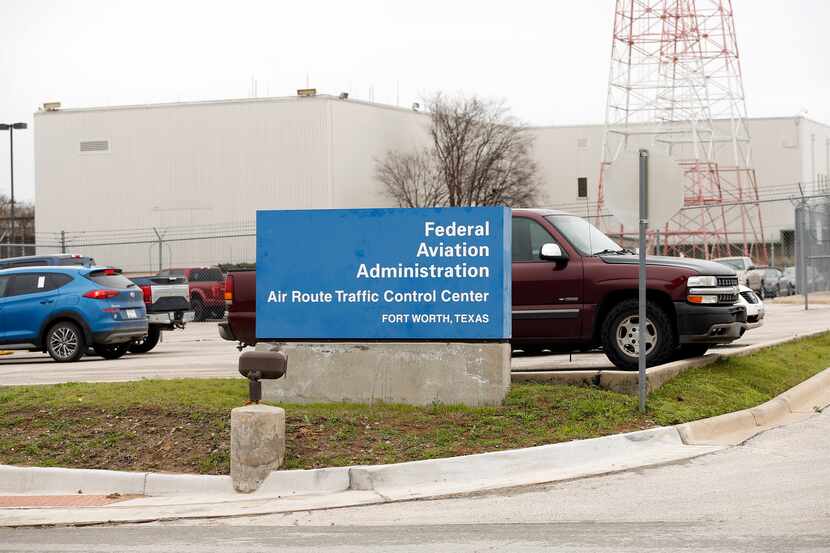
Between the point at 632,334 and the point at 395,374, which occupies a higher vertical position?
the point at 632,334

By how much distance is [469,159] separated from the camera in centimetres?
6756

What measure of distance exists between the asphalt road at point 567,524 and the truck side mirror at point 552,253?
456cm

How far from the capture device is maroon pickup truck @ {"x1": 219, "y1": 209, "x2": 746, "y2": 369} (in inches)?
558

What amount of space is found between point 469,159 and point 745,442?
56.7m

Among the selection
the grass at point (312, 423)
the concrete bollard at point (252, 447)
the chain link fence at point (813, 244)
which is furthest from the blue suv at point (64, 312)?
the chain link fence at point (813, 244)

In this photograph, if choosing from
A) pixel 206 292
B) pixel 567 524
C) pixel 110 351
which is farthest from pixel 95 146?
pixel 567 524

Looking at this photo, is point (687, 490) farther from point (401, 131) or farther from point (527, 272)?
point (401, 131)

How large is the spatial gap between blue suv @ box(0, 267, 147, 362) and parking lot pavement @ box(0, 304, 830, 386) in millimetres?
380

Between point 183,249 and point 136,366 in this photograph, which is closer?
point 136,366

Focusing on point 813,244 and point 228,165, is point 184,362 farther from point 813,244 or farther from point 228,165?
point 228,165

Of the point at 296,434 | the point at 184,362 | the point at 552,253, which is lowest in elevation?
the point at 184,362

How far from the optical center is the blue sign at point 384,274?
12117 mm

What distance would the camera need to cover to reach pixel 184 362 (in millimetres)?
20391

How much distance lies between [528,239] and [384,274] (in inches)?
118
